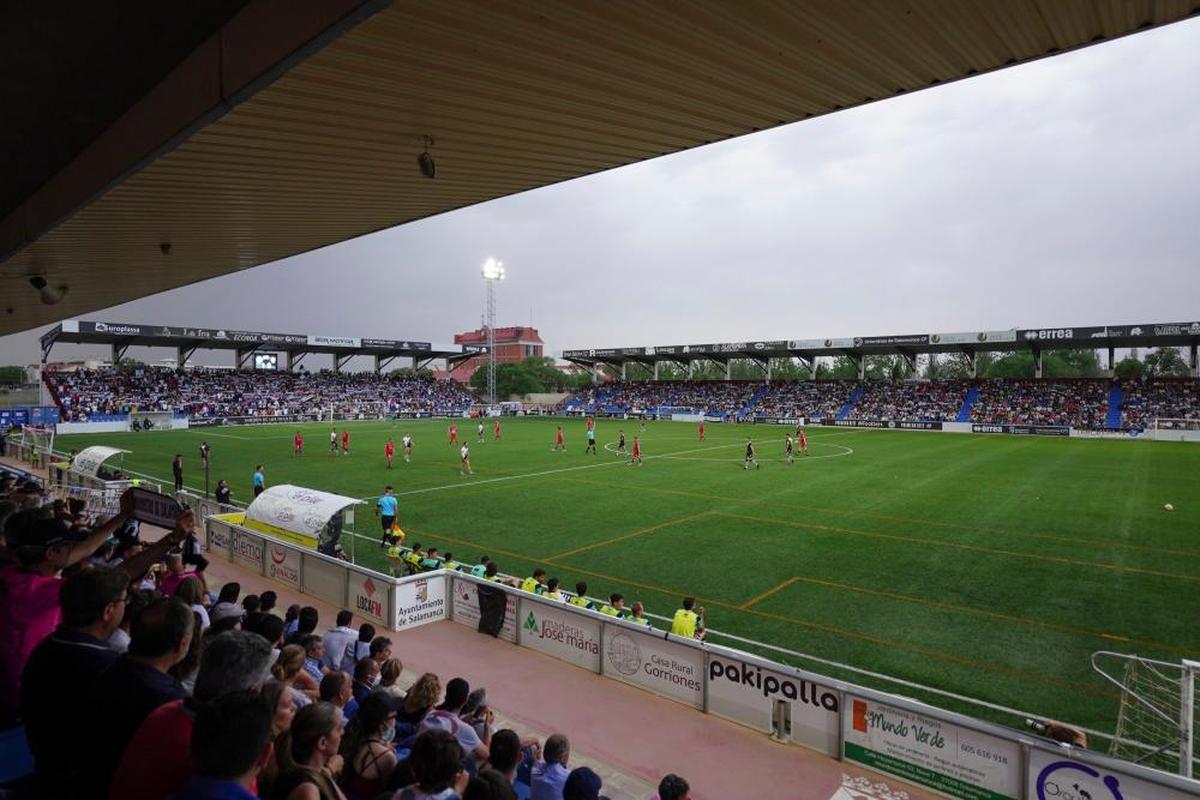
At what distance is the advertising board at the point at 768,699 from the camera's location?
7555 mm

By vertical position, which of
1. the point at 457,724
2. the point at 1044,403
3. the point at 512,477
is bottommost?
the point at 512,477

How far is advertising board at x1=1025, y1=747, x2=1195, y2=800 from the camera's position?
565cm

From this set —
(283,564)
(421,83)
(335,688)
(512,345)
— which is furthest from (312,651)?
(512,345)

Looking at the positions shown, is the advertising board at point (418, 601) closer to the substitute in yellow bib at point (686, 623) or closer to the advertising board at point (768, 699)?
the substitute in yellow bib at point (686, 623)

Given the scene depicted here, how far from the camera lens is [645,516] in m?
20.4

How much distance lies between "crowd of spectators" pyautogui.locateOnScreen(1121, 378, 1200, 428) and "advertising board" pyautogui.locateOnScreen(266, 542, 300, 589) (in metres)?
55.4

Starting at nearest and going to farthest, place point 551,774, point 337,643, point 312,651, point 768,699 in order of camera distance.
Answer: point 551,774
point 312,651
point 337,643
point 768,699

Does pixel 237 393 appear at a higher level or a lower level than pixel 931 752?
higher

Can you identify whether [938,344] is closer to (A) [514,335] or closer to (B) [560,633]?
(B) [560,633]

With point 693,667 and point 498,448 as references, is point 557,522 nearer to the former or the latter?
point 693,667

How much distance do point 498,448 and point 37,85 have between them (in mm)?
34454

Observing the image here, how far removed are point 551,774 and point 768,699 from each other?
3.87m

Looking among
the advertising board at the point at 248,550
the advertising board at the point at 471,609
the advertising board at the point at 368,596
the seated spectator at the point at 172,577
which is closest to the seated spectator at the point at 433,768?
the seated spectator at the point at 172,577

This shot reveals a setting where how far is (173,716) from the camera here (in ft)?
8.22
